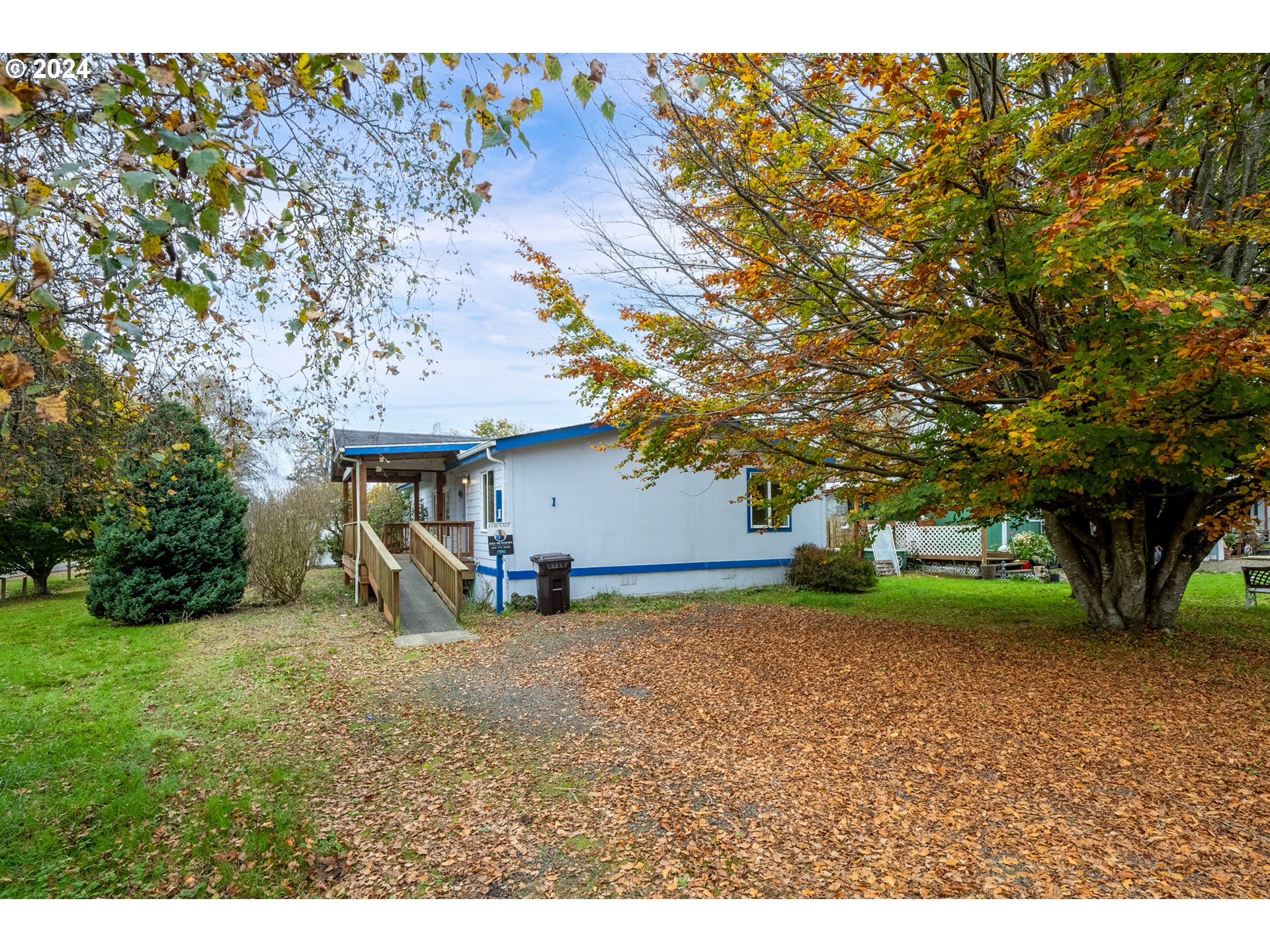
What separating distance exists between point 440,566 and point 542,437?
283cm

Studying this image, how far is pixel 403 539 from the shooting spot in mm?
17172

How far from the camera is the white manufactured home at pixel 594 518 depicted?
11523mm

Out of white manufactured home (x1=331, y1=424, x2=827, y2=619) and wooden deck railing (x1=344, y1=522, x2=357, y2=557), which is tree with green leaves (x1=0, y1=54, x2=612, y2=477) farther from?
wooden deck railing (x1=344, y1=522, x2=357, y2=557)

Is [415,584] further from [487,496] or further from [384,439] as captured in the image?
[384,439]

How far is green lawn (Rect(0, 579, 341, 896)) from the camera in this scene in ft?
10.3

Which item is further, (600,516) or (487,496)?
(487,496)

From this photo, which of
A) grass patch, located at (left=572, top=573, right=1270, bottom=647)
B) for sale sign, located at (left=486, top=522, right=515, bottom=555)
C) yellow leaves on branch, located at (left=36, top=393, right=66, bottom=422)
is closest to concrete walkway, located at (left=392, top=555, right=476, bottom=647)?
for sale sign, located at (left=486, top=522, right=515, bottom=555)

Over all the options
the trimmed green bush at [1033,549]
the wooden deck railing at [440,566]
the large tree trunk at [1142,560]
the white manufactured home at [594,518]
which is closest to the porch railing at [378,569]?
the wooden deck railing at [440,566]

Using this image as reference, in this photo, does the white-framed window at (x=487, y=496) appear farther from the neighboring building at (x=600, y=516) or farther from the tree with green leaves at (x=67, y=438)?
the tree with green leaves at (x=67, y=438)

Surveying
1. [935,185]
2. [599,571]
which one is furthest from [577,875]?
[599,571]

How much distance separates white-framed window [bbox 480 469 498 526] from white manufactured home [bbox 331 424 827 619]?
0.03m

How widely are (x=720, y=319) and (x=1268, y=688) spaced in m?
6.02

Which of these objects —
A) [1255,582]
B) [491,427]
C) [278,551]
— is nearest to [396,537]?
[278,551]

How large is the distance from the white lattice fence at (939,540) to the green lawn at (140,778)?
15355 millimetres
